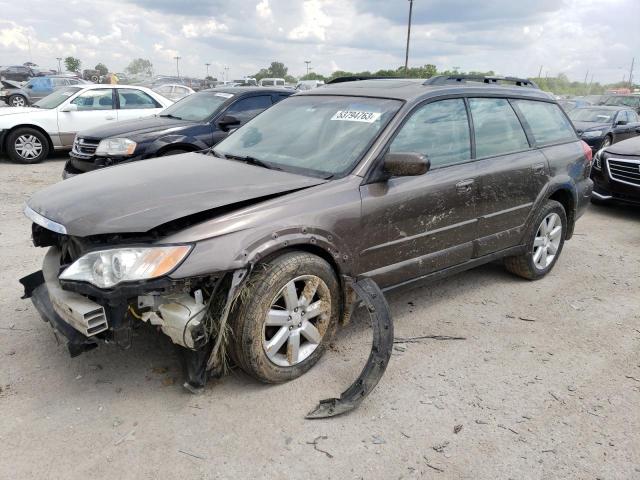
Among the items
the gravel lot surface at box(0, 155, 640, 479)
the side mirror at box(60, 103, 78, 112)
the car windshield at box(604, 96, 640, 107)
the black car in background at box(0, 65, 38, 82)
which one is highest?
the black car in background at box(0, 65, 38, 82)

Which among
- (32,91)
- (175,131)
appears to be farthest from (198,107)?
(32,91)

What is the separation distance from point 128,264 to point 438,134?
2350 millimetres

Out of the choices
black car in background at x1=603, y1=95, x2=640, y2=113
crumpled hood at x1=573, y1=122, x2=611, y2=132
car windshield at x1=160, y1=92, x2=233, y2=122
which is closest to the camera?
car windshield at x1=160, y1=92, x2=233, y2=122

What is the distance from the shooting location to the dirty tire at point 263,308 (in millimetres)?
2770

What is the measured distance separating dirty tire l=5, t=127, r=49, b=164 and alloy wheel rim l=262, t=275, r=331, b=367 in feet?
30.4

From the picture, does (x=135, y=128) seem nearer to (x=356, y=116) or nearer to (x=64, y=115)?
(x=64, y=115)

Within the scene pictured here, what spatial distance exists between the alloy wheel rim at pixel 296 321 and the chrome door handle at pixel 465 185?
4.46 ft

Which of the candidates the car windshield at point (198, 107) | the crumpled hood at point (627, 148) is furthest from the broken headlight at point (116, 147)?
the crumpled hood at point (627, 148)

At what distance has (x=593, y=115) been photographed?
13.8 m

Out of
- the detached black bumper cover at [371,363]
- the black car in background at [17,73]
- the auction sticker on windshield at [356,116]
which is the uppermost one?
the black car in background at [17,73]

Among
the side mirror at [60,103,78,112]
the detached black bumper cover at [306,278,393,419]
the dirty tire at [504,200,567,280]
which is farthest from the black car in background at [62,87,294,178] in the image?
the detached black bumper cover at [306,278,393,419]

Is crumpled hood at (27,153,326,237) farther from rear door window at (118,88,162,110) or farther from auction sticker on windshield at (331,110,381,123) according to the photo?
rear door window at (118,88,162,110)

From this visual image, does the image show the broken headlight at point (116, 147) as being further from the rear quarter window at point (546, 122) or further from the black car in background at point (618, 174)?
the black car in background at point (618, 174)

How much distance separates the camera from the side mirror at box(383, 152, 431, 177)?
3152 mm
